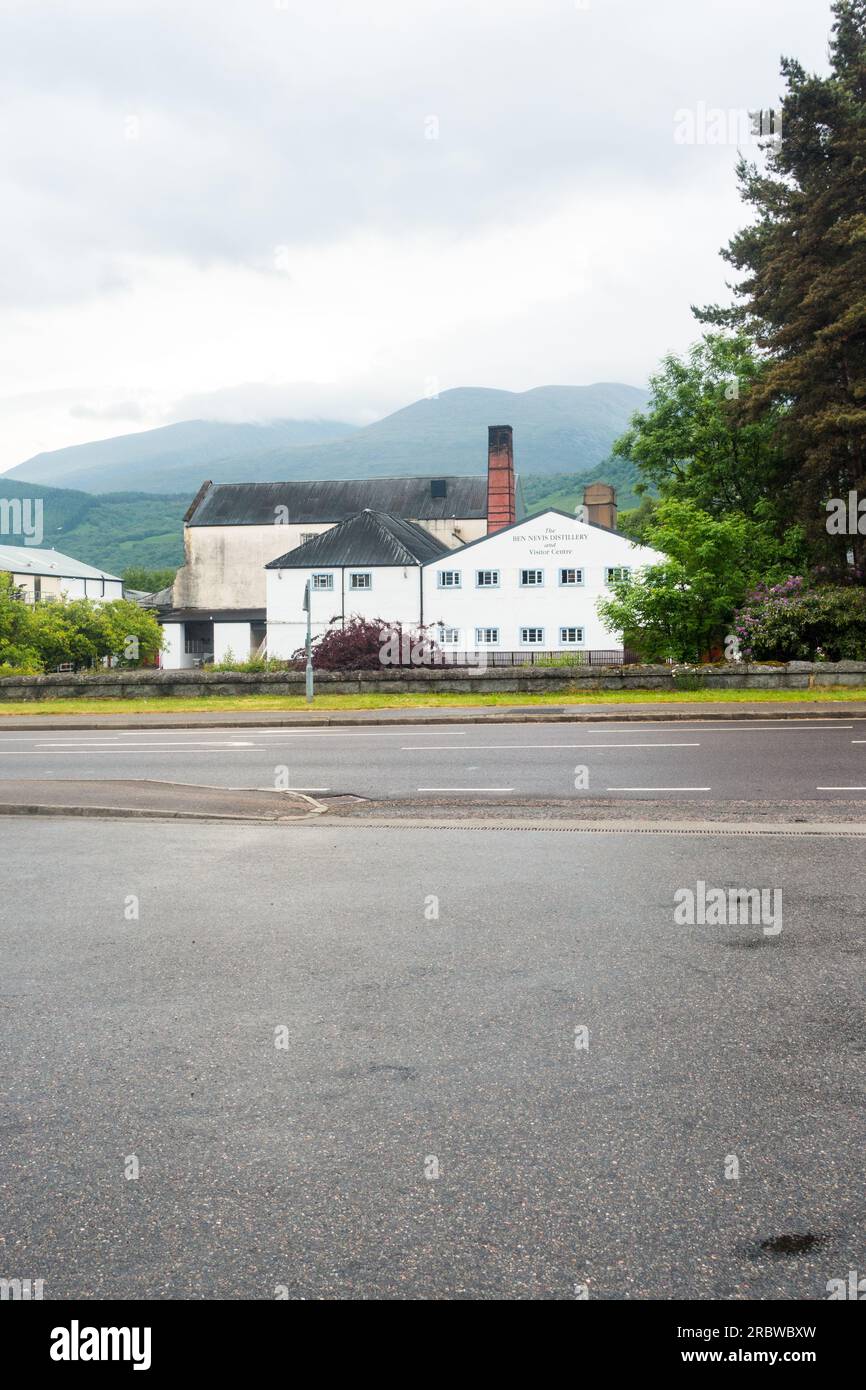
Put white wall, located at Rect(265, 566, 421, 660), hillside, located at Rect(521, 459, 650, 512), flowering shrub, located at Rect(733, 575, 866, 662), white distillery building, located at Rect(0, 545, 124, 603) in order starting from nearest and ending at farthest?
1. flowering shrub, located at Rect(733, 575, 866, 662)
2. white wall, located at Rect(265, 566, 421, 660)
3. white distillery building, located at Rect(0, 545, 124, 603)
4. hillside, located at Rect(521, 459, 650, 512)

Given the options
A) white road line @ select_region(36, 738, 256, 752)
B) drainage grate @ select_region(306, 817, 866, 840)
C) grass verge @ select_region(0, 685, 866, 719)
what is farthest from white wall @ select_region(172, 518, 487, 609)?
drainage grate @ select_region(306, 817, 866, 840)

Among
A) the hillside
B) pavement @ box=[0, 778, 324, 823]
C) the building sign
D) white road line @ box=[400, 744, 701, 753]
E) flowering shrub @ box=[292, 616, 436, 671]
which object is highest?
the hillside

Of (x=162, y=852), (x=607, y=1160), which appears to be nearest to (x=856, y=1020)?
(x=607, y=1160)

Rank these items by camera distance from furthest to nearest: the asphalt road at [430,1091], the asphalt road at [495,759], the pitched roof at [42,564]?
the pitched roof at [42,564], the asphalt road at [495,759], the asphalt road at [430,1091]

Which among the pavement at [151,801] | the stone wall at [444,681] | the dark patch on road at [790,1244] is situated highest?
the stone wall at [444,681]

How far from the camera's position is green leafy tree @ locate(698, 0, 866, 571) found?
30.4 m

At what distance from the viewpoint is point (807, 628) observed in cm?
2745

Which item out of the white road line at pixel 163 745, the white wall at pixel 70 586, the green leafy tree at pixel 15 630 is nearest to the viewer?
the white road line at pixel 163 745

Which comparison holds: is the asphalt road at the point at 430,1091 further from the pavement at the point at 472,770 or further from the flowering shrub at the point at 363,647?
the flowering shrub at the point at 363,647

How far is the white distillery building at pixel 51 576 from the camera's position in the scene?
309 ft

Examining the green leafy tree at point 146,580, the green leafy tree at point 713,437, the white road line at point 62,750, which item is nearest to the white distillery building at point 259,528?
the green leafy tree at point 713,437

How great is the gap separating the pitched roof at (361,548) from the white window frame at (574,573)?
305 inches

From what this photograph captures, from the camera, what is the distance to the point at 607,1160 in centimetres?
364

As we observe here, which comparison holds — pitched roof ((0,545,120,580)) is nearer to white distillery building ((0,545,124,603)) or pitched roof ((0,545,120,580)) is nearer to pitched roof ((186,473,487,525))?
white distillery building ((0,545,124,603))
